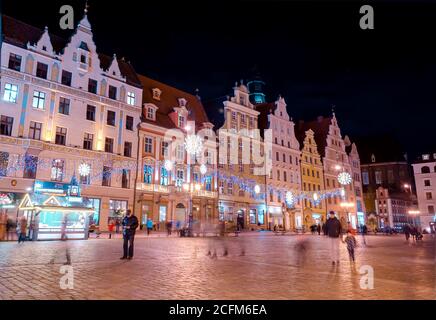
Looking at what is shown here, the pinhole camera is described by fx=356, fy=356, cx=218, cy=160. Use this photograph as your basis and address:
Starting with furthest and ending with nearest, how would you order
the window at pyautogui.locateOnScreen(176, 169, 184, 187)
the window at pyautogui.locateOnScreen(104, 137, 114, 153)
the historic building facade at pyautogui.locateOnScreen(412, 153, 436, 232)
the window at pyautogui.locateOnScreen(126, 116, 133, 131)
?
the historic building facade at pyautogui.locateOnScreen(412, 153, 436, 232) < the window at pyautogui.locateOnScreen(176, 169, 184, 187) < the window at pyautogui.locateOnScreen(126, 116, 133, 131) < the window at pyautogui.locateOnScreen(104, 137, 114, 153)

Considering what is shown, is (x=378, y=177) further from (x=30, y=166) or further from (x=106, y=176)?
(x=30, y=166)

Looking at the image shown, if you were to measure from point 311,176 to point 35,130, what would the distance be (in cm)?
4650

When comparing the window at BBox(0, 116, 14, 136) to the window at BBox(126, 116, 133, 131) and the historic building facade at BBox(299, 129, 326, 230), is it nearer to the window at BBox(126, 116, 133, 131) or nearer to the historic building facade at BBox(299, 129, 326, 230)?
the window at BBox(126, 116, 133, 131)

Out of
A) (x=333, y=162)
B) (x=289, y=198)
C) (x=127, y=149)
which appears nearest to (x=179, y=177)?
(x=127, y=149)

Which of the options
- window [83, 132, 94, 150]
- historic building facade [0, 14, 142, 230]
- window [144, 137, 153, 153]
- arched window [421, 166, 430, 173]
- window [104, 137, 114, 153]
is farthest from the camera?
arched window [421, 166, 430, 173]

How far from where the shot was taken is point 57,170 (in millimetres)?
32500

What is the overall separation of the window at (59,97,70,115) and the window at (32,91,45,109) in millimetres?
1646

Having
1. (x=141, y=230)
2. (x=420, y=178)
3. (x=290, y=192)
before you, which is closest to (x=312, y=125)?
(x=290, y=192)

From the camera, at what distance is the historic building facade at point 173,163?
39312mm

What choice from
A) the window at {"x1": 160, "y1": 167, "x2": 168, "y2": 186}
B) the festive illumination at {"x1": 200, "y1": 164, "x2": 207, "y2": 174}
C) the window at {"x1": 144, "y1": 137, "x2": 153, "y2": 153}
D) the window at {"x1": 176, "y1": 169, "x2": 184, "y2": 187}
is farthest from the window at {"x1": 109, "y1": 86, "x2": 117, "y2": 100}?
the festive illumination at {"x1": 200, "y1": 164, "x2": 207, "y2": 174}

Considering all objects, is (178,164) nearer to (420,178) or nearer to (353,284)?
(353,284)

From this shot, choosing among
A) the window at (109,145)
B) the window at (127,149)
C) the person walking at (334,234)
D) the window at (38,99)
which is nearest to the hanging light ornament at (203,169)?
the window at (127,149)

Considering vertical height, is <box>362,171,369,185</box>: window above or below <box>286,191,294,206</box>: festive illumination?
above

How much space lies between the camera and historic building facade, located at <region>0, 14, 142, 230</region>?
30375 mm
